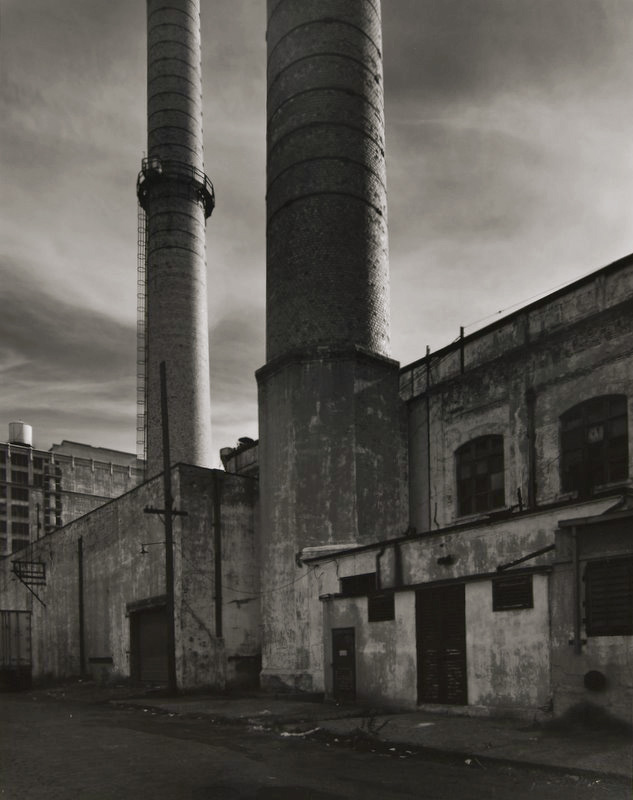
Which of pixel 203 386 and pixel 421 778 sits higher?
pixel 203 386

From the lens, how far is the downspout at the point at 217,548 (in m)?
21.6

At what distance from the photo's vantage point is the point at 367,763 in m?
8.83

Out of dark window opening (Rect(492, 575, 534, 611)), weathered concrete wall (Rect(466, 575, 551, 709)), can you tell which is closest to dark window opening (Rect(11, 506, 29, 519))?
weathered concrete wall (Rect(466, 575, 551, 709))

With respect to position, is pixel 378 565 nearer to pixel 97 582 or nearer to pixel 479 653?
pixel 479 653

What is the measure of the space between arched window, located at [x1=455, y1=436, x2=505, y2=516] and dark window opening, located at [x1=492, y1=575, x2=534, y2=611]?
5042mm

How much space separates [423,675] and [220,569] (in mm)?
9429

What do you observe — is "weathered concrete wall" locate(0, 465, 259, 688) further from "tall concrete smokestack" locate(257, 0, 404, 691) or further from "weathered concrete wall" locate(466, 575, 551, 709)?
"weathered concrete wall" locate(466, 575, 551, 709)

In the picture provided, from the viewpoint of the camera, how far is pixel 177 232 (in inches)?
1337

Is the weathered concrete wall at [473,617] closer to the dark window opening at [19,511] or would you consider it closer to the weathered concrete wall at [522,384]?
the weathered concrete wall at [522,384]

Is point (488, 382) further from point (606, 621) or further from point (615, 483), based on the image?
point (606, 621)

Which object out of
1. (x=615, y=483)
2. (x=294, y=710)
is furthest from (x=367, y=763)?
(x=615, y=483)

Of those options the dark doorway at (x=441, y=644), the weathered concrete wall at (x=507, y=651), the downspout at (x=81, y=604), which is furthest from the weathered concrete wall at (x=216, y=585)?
the weathered concrete wall at (x=507, y=651)

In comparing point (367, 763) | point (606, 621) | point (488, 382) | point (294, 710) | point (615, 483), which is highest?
point (488, 382)

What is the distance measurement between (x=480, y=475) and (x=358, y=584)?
4.06 m
